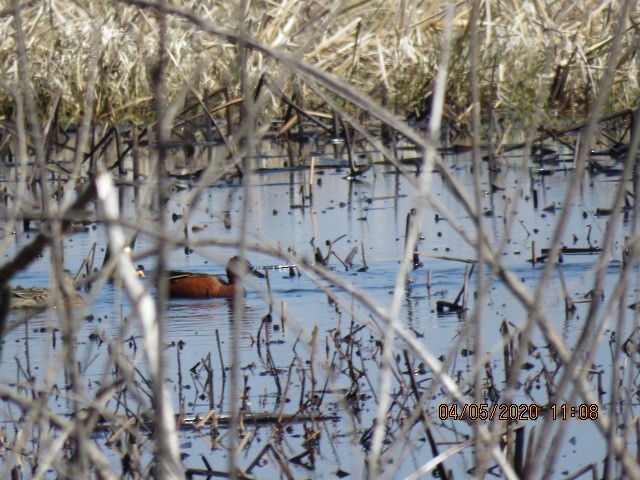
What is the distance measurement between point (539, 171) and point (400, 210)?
6.65 feet

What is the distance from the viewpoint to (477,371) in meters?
1.90

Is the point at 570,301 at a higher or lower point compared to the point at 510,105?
lower

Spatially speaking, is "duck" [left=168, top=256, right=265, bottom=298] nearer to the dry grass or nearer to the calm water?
the calm water

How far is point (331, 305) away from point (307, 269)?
4.19 meters

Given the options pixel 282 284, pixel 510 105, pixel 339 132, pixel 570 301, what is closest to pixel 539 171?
pixel 510 105

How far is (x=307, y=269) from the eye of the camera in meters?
1.95

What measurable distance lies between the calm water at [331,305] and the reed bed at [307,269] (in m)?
0.05

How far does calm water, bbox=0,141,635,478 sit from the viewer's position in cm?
374

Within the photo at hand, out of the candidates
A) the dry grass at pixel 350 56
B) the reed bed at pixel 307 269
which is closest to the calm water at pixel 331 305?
the reed bed at pixel 307 269

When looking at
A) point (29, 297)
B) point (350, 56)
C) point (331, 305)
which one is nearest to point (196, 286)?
point (29, 297)

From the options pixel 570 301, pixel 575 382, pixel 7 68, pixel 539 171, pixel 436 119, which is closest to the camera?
pixel 436 119

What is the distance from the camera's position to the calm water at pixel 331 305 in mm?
3740

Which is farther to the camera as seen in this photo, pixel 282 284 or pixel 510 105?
pixel 510 105

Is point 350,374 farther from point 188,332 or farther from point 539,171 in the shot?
point 539,171
